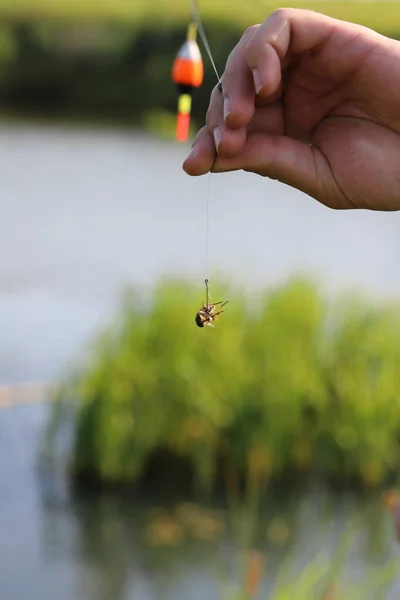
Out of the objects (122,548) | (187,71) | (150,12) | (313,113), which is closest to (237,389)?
(122,548)

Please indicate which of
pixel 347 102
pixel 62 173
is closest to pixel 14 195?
pixel 62 173

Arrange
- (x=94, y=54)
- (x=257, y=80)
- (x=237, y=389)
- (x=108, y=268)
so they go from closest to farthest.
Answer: (x=257, y=80), (x=237, y=389), (x=108, y=268), (x=94, y=54)

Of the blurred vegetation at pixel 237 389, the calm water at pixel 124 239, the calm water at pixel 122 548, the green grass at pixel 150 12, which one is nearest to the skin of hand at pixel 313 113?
the blurred vegetation at pixel 237 389

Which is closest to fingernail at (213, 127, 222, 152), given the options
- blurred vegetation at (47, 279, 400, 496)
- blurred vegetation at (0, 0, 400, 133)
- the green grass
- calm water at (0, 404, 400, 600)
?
blurred vegetation at (47, 279, 400, 496)

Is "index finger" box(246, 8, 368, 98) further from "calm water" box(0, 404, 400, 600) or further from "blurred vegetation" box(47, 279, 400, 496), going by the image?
"calm water" box(0, 404, 400, 600)

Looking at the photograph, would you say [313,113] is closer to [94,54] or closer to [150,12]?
[150,12]

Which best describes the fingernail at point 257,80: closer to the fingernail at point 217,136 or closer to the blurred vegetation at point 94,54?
the fingernail at point 217,136
